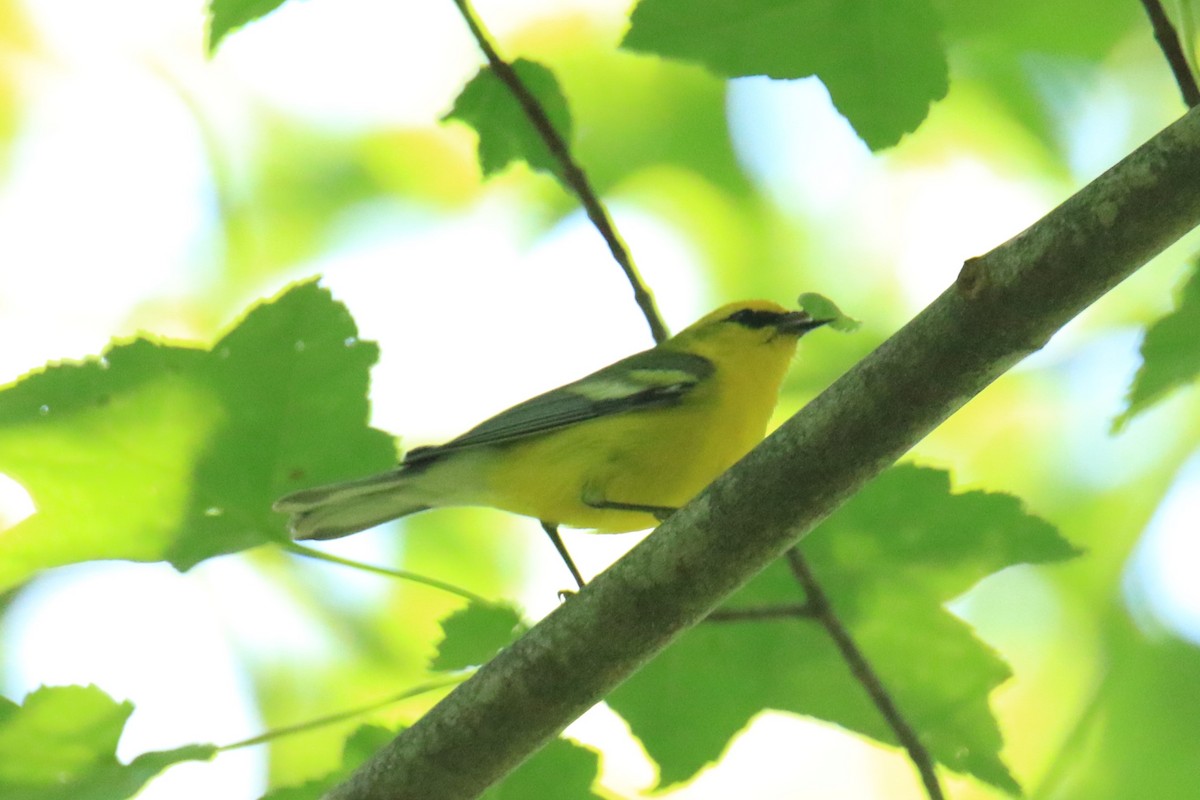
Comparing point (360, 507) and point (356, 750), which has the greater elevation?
point (360, 507)

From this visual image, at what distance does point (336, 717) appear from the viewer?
118 inches

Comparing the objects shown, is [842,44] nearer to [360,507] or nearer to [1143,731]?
[360,507]

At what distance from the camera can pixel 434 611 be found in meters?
6.03

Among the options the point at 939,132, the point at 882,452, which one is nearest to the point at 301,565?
the point at 939,132

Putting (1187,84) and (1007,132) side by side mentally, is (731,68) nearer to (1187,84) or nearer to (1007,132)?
(1187,84)

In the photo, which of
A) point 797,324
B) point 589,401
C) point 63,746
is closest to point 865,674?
point 589,401

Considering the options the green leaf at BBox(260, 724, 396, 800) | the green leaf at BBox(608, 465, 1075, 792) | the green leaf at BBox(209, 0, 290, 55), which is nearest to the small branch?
the green leaf at BBox(608, 465, 1075, 792)

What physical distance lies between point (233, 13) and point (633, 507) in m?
2.08

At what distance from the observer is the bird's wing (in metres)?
4.34

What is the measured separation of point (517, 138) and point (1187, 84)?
1.50 meters

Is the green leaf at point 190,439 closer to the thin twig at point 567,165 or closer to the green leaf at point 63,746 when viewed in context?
the green leaf at point 63,746

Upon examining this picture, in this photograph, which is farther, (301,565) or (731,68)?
(301,565)

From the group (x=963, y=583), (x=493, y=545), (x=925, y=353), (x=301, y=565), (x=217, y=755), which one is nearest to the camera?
(x=925, y=353)

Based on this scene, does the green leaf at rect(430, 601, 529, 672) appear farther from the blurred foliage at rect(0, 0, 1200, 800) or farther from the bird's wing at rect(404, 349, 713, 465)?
the bird's wing at rect(404, 349, 713, 465)
